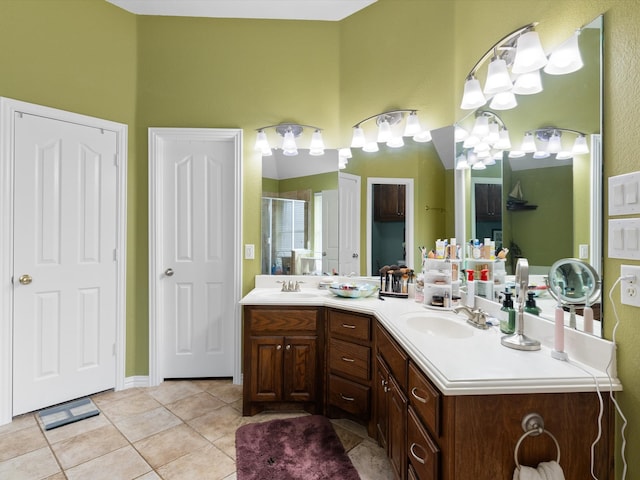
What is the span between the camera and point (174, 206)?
2754 millimetres

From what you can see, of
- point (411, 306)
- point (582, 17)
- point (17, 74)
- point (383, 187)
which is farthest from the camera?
point (383, 187)

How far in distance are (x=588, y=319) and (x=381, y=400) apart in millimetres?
1056

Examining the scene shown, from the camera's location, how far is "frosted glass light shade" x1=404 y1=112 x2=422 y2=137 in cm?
232

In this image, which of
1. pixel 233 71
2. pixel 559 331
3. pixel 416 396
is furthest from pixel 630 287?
pixel 233 71

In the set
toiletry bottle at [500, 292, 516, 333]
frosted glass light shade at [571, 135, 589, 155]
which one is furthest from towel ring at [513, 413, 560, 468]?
frosted glass light shade at [571, 135, 589, 155]

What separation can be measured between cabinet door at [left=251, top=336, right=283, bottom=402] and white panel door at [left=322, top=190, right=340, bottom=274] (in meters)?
0.77

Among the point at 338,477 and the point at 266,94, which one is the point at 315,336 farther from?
the point at 266,94

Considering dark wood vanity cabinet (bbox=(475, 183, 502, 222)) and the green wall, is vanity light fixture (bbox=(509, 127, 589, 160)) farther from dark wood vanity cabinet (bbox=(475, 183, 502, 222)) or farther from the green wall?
the green wall

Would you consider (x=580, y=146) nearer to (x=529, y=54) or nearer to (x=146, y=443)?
(x=529, y=54)

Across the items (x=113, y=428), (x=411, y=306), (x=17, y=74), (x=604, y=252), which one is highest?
(x=17, y=74)

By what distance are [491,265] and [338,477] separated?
1.36 meters

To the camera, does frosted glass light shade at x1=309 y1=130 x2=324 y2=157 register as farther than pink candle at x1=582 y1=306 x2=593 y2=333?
Yes

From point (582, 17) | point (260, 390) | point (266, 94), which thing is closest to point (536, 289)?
point (582, 17)

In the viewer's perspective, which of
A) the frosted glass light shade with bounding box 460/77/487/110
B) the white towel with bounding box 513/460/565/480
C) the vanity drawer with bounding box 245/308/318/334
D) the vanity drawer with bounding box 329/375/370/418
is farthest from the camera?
the vanity drawer with bounding box 245/308/318/334
